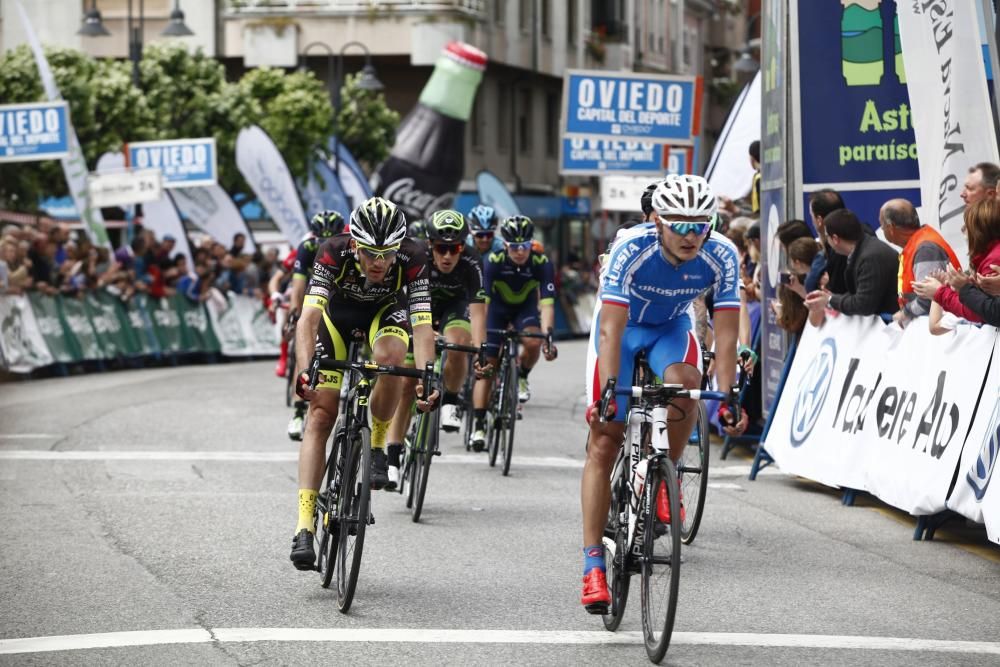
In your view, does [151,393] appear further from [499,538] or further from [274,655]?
[274,655]

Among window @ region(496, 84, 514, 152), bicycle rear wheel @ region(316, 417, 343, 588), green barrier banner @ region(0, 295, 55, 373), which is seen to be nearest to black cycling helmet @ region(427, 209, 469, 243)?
bicycle rear wheel @ region(316, 417, 343, 588)

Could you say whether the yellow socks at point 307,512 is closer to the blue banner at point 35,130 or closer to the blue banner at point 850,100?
the blue banner at point 850,100

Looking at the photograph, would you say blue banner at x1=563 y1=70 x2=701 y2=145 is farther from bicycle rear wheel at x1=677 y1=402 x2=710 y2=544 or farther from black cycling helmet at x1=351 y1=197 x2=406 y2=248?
black cycling helmet at x1=351 y1=197 x2=406 y2=248

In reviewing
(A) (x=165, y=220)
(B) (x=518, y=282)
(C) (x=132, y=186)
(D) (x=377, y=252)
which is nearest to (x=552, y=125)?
(A) (x=165, y=220)

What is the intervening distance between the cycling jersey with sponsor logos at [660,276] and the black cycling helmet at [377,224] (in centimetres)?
109

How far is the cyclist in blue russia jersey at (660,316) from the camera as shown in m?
7.70

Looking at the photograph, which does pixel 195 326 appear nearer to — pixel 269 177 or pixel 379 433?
pixel 269 177

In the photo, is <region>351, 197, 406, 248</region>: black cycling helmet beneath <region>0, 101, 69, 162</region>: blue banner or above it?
beneath

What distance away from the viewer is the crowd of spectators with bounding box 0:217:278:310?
2436cm

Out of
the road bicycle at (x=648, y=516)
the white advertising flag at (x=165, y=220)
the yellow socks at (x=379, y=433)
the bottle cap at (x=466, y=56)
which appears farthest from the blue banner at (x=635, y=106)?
the bottle cap at (x=466, y=56)

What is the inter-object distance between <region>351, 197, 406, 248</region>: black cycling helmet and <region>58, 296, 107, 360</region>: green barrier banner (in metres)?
17.3

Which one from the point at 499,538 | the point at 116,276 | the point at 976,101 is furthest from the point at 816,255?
the point at 116,276

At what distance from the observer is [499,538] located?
34.7ft

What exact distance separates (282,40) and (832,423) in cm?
4448
